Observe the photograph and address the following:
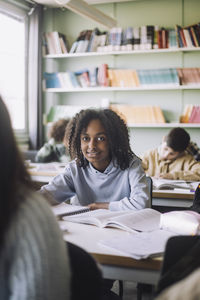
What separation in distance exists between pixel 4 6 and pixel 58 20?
98cm

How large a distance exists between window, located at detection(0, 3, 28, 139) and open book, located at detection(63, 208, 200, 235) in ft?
12.6

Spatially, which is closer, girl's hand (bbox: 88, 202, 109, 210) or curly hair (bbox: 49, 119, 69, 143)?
girl's hand (bbox: 88, 202, 109, 210)

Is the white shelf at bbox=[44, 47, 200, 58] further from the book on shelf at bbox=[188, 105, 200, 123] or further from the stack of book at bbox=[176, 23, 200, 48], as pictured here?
the book on shelf at bbox=[188, 105, 200, 123]

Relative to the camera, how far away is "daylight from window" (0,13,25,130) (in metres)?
5.53

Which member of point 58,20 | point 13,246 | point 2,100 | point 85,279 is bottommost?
point 85,279

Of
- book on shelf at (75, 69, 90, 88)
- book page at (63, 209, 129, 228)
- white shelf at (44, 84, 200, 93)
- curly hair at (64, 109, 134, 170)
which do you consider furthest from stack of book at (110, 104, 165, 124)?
book page at (63, 209, 129, 228)

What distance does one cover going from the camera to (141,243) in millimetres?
1415

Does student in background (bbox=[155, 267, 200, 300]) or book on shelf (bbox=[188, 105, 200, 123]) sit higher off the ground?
book on shelf (bbox=[188, 105, 200, 123])

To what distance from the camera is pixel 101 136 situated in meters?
2.28

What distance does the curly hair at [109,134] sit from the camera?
2273mm

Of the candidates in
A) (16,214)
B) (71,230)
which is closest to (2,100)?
→ (16,214)

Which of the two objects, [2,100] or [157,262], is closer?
[2,100]

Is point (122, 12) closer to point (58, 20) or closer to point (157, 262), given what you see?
point (58, 20)

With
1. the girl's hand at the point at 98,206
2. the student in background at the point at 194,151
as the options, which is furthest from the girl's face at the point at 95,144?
the student in background at the point at 194,151
